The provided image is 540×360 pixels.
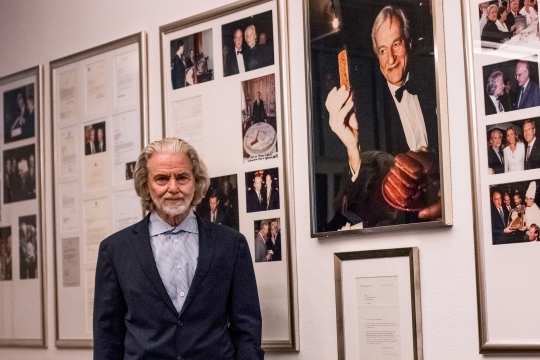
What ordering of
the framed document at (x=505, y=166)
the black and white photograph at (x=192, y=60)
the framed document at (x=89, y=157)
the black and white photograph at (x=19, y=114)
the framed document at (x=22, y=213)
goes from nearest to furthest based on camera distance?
the framed document at (x=505, y=166), the black and white photograph at (x=192, y=60), the framed document at (x=89, y=157), the framed document at (x=22, y=213), the black and white photograph at (x=19, y=114)

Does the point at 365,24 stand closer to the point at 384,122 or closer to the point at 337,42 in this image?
the point at 337,42

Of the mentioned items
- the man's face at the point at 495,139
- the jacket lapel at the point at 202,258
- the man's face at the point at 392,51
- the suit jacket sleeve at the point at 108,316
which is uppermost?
the man's face at the point at 392,51

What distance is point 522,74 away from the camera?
3059 mm

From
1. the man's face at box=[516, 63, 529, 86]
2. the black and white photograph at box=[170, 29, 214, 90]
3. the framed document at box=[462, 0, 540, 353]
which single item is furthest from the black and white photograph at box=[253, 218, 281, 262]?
the man's face at box=[516, 63, 529, 86]

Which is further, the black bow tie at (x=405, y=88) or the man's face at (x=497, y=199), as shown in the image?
the black bow tie at (x=405, y=88)

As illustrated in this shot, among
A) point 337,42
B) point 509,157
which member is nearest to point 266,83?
point 337,42

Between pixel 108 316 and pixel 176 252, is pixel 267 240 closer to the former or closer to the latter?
pixel 176 252

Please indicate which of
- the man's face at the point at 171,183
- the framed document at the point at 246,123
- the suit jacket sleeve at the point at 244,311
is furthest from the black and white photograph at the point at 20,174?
the suit jacket sleeve at the point at 244,311

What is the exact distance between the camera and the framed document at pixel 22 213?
487cm

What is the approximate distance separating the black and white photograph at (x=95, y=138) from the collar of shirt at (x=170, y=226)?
98 centimetres

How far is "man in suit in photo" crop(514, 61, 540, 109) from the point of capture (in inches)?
119

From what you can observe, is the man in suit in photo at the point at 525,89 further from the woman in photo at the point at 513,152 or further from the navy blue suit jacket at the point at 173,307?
the navy blue suit jacket at the point at 173,307

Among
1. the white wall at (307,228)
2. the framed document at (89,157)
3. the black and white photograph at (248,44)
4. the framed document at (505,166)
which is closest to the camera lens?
the framed document at (505,166)

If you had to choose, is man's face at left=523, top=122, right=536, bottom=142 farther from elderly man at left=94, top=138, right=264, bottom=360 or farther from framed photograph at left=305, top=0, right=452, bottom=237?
elderly man at left=94, top=138, right=264, bottom=360
